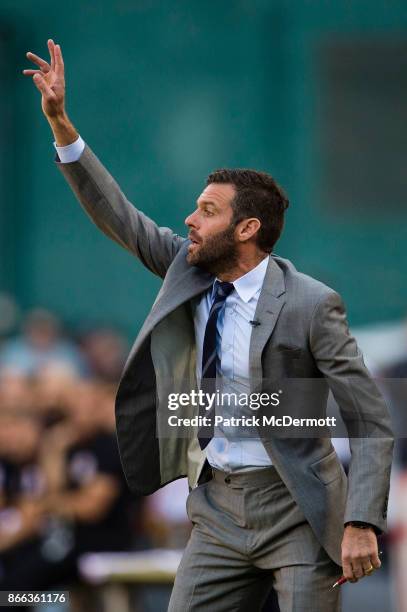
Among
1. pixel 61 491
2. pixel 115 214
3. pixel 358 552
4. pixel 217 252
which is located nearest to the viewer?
pixel 358 552

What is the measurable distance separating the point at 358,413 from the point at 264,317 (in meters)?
0.43

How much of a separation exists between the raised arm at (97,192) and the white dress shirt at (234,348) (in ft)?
0.16

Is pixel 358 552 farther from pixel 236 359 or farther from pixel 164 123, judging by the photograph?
pixel 164 123

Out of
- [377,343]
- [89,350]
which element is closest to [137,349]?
[89,350]

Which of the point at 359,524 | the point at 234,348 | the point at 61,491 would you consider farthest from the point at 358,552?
the point at 61,491

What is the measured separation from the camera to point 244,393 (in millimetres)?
4266

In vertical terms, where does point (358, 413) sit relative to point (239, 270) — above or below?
below

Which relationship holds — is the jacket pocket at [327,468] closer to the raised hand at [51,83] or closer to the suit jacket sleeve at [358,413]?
the suit jacket sleeve at [358,413]

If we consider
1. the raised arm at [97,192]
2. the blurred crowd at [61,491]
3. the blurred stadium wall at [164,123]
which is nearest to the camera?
the raised arm at [97,192]

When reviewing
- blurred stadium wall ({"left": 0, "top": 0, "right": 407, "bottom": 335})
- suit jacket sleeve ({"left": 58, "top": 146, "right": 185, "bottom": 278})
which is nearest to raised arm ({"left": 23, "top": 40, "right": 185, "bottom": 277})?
suit jacket sleeve ({"left": 58, "top": 146, "right": 185, "bottom": 278})

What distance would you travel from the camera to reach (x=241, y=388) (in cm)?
427

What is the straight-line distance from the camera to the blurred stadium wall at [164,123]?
34.6 feet

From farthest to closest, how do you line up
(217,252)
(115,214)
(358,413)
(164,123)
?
1. (164,123)
2. (115,214)
3. (217,252)
4. (358,413)

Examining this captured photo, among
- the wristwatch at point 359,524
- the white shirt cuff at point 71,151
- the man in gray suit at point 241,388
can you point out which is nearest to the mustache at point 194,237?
the man in gray suit at point 241,388
